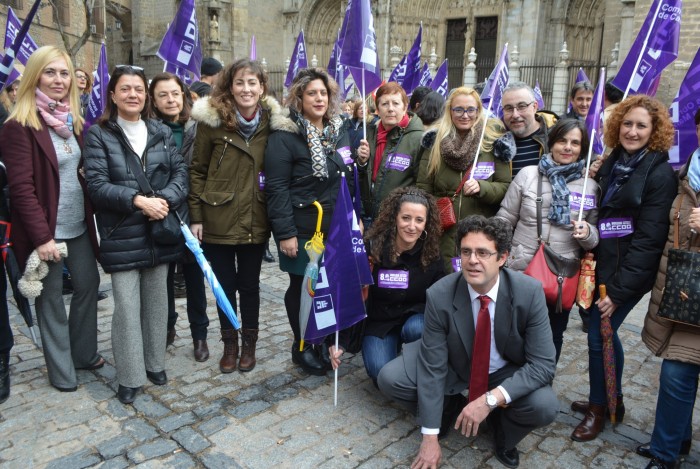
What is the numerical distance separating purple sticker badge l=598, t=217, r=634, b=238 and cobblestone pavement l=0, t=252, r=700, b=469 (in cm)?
137

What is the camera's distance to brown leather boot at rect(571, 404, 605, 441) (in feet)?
12.1

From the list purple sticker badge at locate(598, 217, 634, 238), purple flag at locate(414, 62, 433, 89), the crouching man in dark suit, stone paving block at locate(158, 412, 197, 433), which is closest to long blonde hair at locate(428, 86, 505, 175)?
purple sticker badge at locate(598, 217, 634, 238)

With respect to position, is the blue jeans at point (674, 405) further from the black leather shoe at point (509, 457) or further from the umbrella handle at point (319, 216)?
the umbrella handle at point (319, 216)

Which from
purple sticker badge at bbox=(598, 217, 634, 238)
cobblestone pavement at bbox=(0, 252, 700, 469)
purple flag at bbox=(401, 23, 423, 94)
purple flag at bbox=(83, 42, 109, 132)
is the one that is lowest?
cobblestone pavement at bbox=(0, 252, 700, 469)

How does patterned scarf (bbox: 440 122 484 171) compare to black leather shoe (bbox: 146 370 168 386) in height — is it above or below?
above

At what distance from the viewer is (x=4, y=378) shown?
4020 mm

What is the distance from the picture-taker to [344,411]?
3.97 m

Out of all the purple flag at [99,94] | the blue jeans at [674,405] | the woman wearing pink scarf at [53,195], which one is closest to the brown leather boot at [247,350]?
the woman wearing pink scarf at [53,195]

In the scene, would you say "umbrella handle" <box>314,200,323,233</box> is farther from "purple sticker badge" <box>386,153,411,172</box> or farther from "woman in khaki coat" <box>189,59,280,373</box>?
"purple sticker badge" <box>386,153,411,172</box>

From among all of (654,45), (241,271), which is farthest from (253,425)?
(654,45)

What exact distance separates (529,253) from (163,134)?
2.79 metres

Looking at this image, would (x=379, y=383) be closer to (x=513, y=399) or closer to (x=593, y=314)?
(x=513, y=399)

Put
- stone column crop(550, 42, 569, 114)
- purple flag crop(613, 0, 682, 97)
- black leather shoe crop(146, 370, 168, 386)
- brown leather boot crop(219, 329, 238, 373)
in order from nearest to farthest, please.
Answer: black leather shoe crop(146, 370, 168, 386) → brown leather boot crop(219, 329, 238, 373) → purple flag crop(613, 0, 682, 97) → stone column crop(550, 42, 569, 114)

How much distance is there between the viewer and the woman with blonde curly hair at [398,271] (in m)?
4.04
